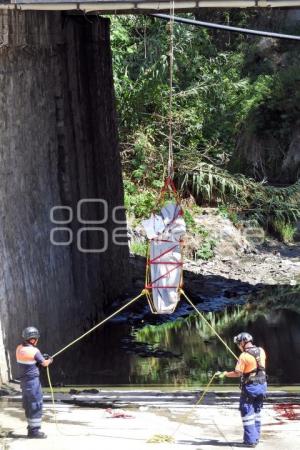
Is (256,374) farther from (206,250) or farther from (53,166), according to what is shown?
(206,250)

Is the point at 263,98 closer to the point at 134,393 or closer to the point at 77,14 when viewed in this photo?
A: the point at 77,14

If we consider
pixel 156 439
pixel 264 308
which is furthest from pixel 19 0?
pixel 264 308

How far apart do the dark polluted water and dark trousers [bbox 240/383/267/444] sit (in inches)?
180

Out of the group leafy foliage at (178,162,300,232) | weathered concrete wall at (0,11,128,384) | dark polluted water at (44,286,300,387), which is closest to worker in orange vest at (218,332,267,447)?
weathered concrete wall at (0,11,128,384)

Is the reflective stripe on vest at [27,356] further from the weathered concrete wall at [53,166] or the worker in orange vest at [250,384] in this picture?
the weathered concrete wall at [53,166]

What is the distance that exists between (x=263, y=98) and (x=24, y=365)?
2150 centimetres

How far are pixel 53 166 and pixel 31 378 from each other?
6061mm

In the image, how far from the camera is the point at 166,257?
13297mm

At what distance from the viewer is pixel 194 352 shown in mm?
17359

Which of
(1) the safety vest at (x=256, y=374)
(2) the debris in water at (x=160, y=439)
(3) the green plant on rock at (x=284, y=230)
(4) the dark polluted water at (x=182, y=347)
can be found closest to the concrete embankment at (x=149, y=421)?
(2) the debris in water at (x=160, y=439)

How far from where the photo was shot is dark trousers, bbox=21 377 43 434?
34.7ft

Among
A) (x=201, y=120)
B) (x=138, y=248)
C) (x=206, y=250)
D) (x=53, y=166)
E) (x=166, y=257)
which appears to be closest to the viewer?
(x=166, y=257)

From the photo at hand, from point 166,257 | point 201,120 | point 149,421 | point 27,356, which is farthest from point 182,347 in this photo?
point 201,120

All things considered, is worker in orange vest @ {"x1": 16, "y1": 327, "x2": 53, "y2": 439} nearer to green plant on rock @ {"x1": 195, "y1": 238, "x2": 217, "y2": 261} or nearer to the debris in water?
the debris in water
